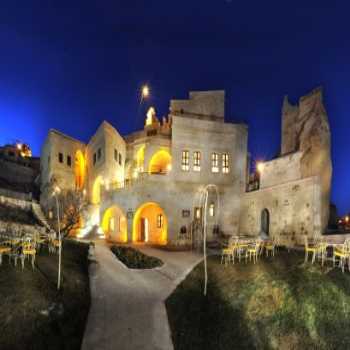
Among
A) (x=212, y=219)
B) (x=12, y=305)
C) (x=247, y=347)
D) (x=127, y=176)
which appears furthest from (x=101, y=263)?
(x=127, y=176)

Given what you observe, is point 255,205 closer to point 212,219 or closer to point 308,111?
point 212,219

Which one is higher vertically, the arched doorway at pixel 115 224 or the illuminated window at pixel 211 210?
the illuminated window at pixel 211 210

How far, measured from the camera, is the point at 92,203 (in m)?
27.7

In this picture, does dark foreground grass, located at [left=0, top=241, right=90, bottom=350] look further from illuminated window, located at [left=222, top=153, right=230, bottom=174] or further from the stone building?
illuminated window, located at [left=222, top=153, right=230, bottom=174]

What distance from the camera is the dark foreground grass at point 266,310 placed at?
696 centimetres

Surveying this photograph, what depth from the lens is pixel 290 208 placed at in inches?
667

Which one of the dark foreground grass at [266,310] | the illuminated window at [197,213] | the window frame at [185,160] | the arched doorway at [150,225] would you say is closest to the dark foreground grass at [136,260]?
the dark foreground grass at [266,310]

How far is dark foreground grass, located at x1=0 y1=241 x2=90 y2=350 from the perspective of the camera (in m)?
5.91

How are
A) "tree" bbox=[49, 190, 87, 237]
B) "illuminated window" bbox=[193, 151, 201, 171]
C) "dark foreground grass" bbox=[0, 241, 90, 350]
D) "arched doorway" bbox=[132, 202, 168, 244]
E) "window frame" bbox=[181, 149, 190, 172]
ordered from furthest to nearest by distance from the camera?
"arched doorway" bbox=[132, 202, 168, 244] → "illuminated window" bbox=[193, 151, 201, 171] → "window frame" bbox=[181, 149, 190, 172] → "tree" bbox=[49, 190, 87, 237] → "dark foreground grass" bbox=[0, 241, 90, 350]

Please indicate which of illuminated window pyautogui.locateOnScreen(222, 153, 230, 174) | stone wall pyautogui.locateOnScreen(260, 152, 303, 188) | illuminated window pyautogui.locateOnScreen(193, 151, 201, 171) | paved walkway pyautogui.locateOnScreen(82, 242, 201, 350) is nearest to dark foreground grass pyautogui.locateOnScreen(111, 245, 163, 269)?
paved walkway pyautogui.locateOnScreen(82, 242, 201, 350)

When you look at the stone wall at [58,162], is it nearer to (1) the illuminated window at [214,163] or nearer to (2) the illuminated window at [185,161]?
(2) the illuminated window at [185,161]

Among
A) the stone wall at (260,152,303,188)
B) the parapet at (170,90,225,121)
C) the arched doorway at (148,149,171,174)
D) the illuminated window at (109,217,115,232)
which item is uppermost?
the parapet at (170,90,225,121)

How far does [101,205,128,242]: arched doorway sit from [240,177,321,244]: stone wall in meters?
11.5

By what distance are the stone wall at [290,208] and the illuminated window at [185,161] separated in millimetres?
6435
